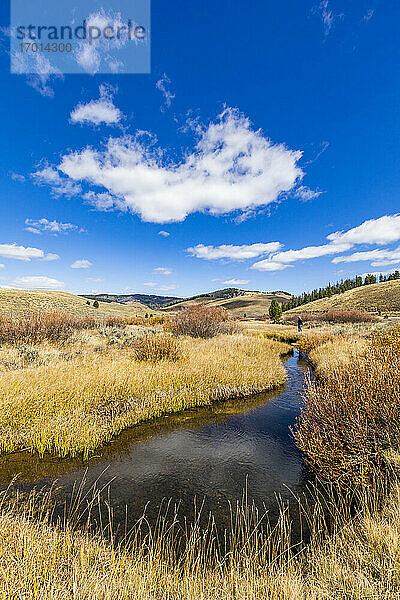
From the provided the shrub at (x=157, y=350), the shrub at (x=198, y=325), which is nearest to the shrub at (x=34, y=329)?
the shrub at (x=157, y=350)

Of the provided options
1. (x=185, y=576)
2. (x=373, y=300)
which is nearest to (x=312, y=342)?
(x=185, y=576)

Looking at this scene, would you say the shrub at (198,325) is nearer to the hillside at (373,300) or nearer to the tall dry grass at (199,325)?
the tall dry grass at (199,325)

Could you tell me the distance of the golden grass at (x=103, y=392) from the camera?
25.9ft

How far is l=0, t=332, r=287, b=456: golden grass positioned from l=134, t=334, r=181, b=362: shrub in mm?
528

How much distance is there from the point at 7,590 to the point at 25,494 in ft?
12.7

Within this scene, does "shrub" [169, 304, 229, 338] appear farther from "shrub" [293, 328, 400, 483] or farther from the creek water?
"shrub" [293, 328, 400, 483]

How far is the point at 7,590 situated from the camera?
8.93 feet

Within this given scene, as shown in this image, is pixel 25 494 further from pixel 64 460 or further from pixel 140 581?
pixel 140 581

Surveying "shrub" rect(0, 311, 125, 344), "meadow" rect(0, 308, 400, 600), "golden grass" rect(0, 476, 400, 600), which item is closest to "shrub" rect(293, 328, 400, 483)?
"meadow" rect(0, 308, 400, 600)

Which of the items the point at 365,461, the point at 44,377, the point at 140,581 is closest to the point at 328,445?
the point at 365,461

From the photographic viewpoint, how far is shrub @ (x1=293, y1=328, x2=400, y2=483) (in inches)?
233

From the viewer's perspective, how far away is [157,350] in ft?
48.6

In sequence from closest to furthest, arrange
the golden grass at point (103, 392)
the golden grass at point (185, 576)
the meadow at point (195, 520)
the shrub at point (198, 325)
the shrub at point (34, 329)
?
the golden grass at point (185, 576) → the meadow at point (195, 520) → the golden grass at point (103, 392) → the shrub at point (34, 329) → the shrub at point (198, 325)

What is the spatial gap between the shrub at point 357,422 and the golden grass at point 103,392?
19.8 feet
